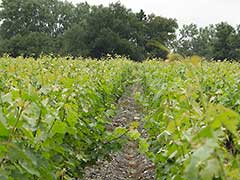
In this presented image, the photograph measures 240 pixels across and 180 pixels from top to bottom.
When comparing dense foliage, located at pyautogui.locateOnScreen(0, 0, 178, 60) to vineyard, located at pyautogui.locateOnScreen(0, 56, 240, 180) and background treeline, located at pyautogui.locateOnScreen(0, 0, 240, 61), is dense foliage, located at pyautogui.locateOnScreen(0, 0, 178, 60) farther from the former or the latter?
vineyard, located at pyautogui.locateOnScreen(0, 56, 240, 180)

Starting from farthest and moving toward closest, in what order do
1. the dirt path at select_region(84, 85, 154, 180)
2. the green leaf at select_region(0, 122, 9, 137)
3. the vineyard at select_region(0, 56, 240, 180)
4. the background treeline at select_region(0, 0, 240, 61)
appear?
the background treeline at select_region(0, 0, 240, 61) → the dirt path at select_region(84, 85, 154, 180) → the green leaf at select_region(0, 122, 9, 137) → the vineyard at select_region(0, 56, 240, 180)

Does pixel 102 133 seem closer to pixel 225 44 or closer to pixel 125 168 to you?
pixel 125 168

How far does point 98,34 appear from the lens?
51.2 m

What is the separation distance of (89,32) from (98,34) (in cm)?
126

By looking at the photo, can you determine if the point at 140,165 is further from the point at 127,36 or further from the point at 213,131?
the point at 127,36

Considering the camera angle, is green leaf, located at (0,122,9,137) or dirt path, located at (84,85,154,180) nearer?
green leaf, located at (0,122,9,137)

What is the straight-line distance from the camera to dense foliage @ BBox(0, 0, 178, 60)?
48594mm

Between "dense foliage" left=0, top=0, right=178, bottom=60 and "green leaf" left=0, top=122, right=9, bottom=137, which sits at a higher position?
"dense foliage" left=0, top=0, right=178, bottom=60

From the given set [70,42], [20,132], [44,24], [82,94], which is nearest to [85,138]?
[82,94]

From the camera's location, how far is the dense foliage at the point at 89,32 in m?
48.6

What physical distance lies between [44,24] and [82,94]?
66379 millimetres

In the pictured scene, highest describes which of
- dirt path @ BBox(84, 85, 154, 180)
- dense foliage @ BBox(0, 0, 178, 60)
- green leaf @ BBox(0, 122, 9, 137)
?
dense foliage @ BBox(0, 0, 178, 60)

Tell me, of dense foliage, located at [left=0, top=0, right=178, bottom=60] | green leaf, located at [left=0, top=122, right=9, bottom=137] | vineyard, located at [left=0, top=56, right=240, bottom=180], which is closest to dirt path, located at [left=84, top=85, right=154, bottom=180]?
vineyard, located at [left=0, top=56, right=240, bottom=180]

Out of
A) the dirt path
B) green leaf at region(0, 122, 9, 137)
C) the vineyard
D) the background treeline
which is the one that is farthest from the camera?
the background treeline
